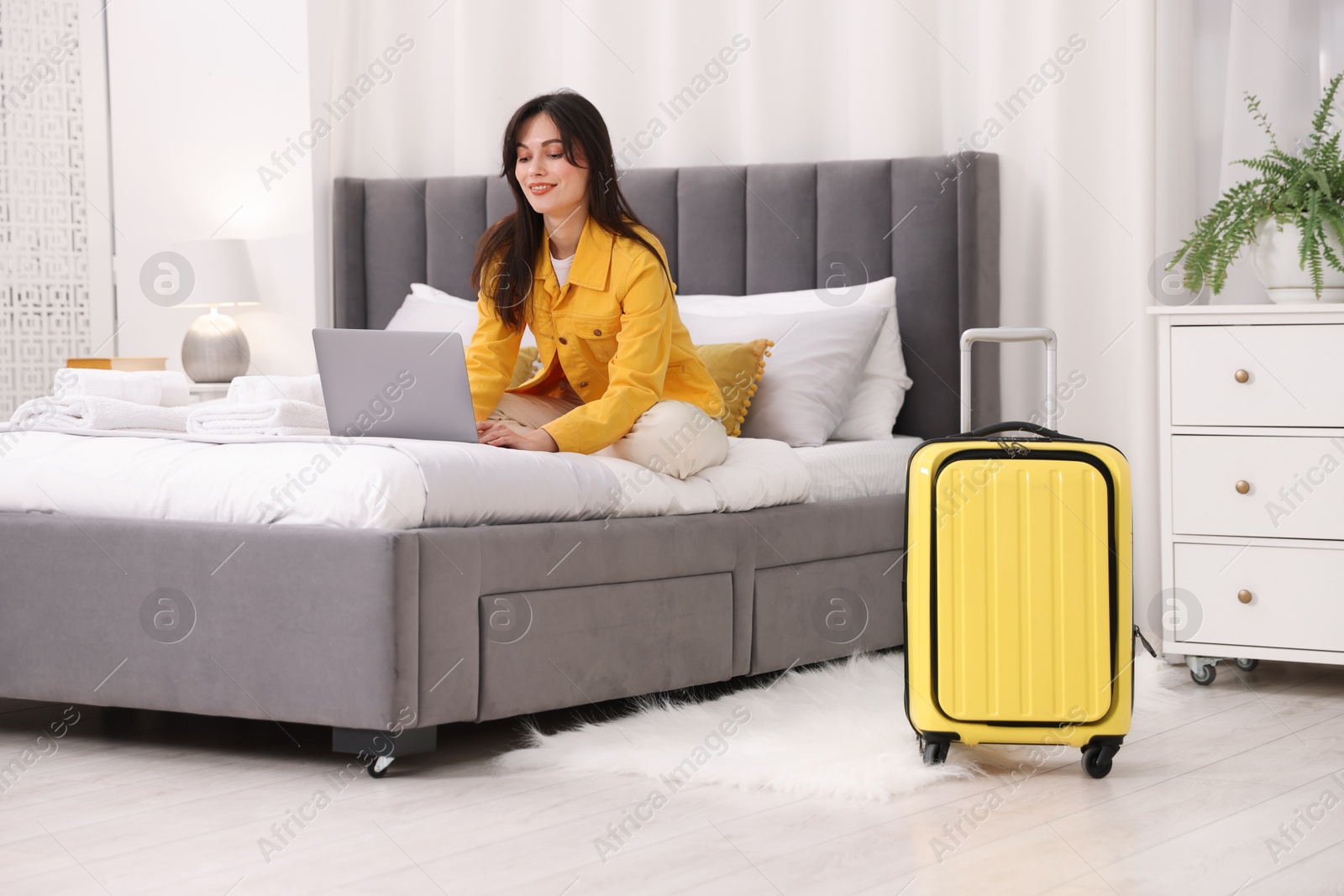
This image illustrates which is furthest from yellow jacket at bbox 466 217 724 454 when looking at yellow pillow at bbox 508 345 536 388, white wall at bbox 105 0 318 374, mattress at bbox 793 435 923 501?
white wall at bbox 105 0 318 374

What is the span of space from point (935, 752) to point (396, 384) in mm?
1046

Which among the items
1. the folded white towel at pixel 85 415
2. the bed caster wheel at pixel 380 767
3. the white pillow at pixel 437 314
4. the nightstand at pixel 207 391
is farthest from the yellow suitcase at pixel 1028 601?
the nightstand at pixel 207 391

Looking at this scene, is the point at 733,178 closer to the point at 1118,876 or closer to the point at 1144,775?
the point at 1144,775

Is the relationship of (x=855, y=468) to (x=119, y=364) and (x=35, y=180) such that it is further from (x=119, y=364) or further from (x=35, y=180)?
(x=35, y=180)

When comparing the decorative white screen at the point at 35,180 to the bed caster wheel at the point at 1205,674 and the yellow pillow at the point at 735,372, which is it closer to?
the yellow pillow at the point at 735,372

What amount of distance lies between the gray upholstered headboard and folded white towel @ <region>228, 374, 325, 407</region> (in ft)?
3.12

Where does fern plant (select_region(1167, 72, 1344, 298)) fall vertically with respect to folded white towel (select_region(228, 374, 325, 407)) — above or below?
above

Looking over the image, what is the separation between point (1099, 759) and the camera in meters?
2.03

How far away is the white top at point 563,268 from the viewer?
2.67 metres

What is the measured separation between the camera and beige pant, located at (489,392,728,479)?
2502mm

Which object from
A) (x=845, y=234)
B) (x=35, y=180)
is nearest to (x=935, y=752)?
(x=845, y=234)

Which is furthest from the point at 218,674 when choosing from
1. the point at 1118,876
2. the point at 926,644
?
the point at 1118,876

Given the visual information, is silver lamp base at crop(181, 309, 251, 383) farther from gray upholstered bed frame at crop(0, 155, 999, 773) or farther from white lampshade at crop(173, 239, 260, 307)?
gray upholstered bed frame at crop(0, 155, 999, 773)

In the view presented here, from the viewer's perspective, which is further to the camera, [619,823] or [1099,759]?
[1099,759]
